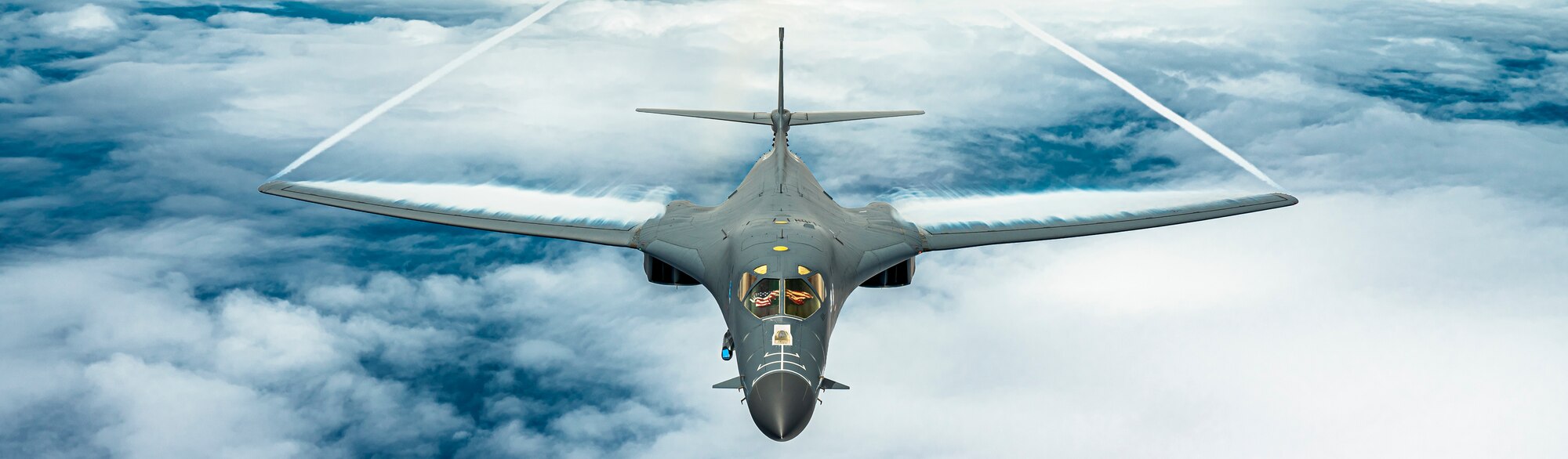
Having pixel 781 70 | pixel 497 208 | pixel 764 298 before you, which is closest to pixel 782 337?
pixel 764 298

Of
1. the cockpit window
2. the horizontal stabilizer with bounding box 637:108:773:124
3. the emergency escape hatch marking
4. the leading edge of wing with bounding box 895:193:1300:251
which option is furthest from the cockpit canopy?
the horizontal stabilizer with bounding box 637:108:773:124

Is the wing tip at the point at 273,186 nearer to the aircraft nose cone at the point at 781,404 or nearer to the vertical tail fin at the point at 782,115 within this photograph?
the vertical tail fin at the point at 782,115

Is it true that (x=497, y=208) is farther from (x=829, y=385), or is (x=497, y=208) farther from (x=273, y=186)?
(x=829, y=385)

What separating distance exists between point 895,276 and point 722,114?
10.1 m

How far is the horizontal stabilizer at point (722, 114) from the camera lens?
121 ft

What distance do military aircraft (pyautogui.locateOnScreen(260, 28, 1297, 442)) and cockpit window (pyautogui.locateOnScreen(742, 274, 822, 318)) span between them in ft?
0.08

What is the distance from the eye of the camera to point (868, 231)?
102ft

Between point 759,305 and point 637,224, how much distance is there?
10431 mm

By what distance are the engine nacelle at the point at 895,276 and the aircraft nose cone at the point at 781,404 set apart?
434 inches

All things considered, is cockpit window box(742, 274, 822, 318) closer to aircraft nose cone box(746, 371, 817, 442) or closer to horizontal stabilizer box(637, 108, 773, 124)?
aircraft nose cone box(746, 371, 817, 442)

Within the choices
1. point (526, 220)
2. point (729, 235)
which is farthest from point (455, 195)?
point (729, 235)

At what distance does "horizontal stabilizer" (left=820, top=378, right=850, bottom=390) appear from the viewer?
22406mm

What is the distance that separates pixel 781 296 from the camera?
22891 mm

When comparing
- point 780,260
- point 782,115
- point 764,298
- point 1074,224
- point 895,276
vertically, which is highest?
point 782,115
